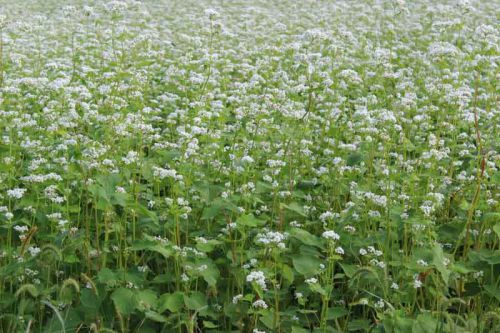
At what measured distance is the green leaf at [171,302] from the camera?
3.55 m

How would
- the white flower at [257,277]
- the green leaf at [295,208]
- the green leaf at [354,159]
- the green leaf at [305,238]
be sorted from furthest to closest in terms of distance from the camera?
the green leaf at [354,159]
the green leaf at [295,208]
the green leaf at [305,238]
the white flower at [257,277]

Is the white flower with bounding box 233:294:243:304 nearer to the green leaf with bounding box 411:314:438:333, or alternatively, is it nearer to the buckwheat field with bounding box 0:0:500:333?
the buckwheat field with bounding box 0:0:500:333

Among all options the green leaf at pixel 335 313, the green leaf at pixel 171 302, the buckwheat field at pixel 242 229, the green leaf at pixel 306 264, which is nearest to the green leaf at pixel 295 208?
the buckwheat field at pixel 242 229

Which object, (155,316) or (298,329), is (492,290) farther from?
(155,316)

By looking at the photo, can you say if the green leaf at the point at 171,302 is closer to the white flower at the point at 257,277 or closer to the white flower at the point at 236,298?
the white flower at the point at 236,298

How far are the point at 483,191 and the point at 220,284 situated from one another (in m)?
1.78

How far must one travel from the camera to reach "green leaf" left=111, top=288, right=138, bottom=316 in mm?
3463

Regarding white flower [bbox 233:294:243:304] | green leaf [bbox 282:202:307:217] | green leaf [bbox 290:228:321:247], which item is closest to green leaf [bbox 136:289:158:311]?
white flower [bbox 233:294:243:304]

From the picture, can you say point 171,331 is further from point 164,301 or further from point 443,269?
point 443,269

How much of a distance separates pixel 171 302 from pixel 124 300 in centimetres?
22

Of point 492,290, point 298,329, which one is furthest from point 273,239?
point 492,290

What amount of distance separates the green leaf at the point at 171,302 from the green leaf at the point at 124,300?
136mm

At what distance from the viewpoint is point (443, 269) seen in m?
3.50

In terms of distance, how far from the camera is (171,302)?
359 centimetres
